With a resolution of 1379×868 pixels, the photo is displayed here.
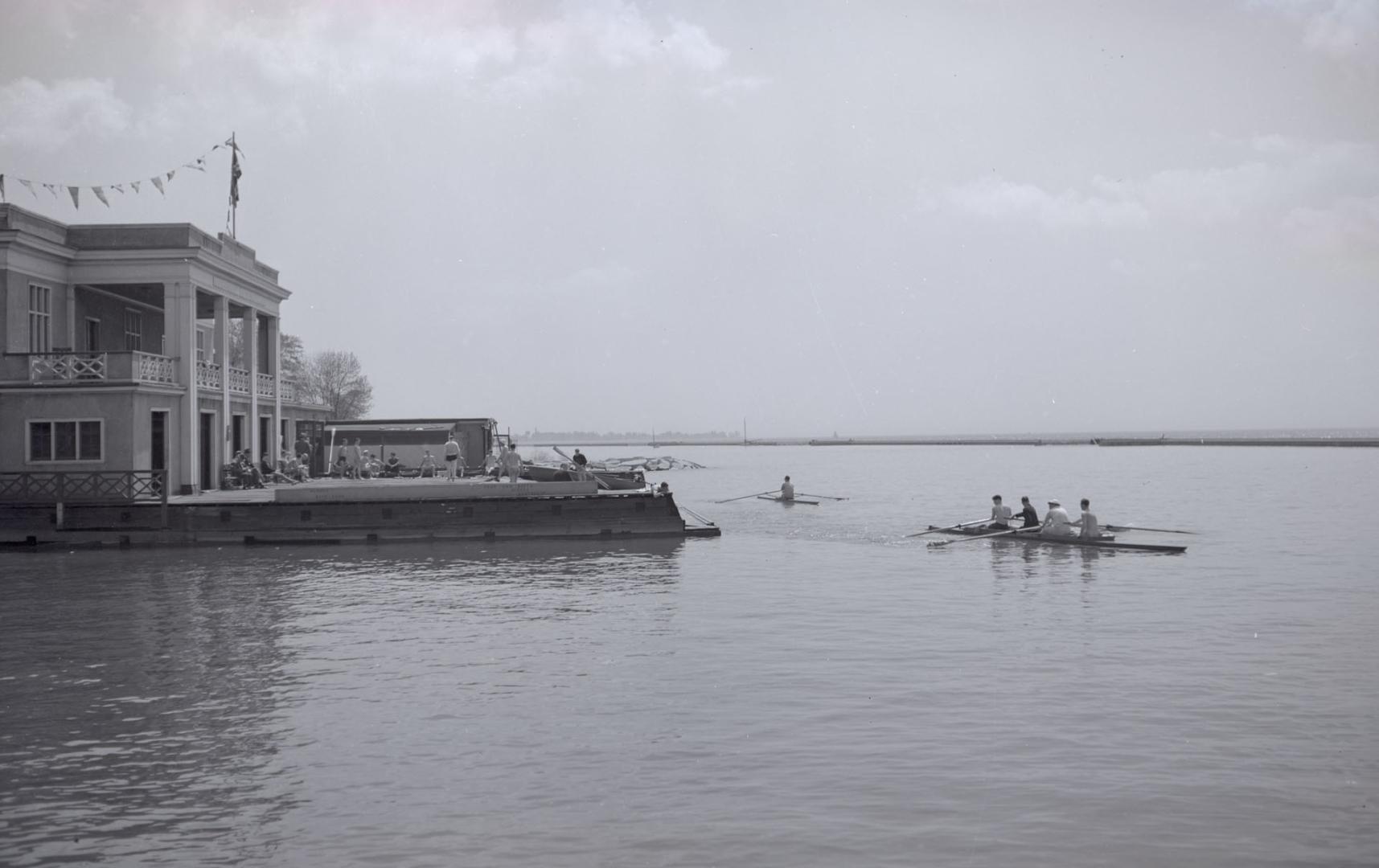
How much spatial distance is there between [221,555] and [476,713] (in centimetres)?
2609

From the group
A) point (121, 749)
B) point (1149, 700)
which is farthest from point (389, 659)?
point (1149, 700)

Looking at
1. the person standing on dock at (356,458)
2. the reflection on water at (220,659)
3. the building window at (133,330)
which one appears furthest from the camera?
the person standing on dock at (356,458)

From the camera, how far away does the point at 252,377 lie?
49.1m

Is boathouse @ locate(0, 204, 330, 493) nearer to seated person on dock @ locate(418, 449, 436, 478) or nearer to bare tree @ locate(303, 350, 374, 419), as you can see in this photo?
seated person on dock @ locate(418, 449, 436, 478)

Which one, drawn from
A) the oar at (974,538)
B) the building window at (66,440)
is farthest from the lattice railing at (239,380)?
the oar at (974,538)

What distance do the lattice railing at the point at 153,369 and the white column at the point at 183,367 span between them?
0.39 m

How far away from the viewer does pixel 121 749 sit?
13852 millimetres

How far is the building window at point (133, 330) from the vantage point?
154 feet

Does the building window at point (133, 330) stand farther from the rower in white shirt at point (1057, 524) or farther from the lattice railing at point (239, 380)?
the rower in white shirt at point (1057, 524)

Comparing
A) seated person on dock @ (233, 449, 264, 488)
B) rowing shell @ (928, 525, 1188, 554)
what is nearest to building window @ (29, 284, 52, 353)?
seated person on dock @ (233, 449, 264, 488)

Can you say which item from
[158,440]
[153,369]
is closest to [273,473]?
[158,440]

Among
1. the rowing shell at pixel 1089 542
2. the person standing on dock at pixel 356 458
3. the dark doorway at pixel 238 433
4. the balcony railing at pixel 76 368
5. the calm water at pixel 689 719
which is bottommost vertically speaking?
the calm water at pixel 689 719

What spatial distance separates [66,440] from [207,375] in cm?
721

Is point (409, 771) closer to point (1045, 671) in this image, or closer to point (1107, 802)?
point (1107, 802)
